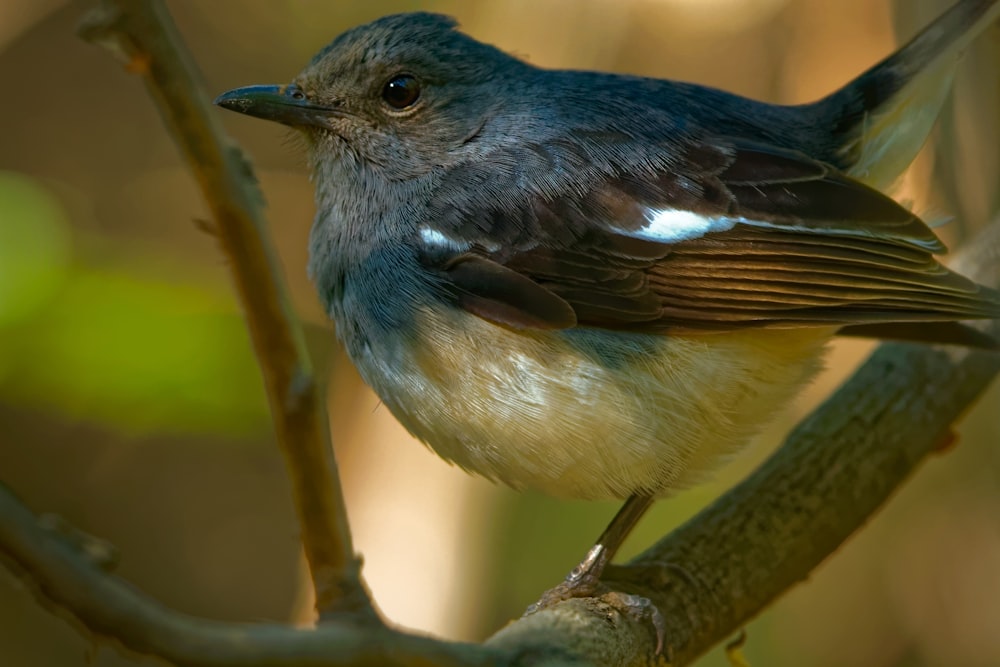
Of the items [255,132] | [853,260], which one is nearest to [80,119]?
[255,132]

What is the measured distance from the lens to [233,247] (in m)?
1.32

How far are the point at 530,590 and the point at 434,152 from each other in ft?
9.47

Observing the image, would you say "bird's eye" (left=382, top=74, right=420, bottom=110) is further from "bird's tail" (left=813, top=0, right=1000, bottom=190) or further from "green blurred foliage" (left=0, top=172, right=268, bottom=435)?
"bird's tail" (left=813, top=0, right=1000, bottom=190)

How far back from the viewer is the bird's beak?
3.11 meters

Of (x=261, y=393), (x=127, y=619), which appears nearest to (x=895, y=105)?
(x=261, y=393)

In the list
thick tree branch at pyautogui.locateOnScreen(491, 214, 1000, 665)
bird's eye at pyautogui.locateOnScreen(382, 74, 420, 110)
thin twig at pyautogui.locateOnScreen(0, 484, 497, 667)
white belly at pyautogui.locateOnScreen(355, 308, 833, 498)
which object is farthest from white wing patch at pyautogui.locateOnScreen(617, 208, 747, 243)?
thin twig at pyautogui.locateOnScreen(0, 484, 497, 667)

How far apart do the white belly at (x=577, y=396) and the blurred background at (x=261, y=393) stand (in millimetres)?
677

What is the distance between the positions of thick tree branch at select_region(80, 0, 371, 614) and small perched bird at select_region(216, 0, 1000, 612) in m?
1.46

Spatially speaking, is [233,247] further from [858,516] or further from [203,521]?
[203,521]

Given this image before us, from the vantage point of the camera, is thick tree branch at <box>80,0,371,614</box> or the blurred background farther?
the blurred background

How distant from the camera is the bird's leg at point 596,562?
294 centimetres

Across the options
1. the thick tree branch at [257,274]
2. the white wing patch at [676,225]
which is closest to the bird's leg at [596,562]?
the white wing patch at [676,225]

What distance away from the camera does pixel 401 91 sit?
3.28 meters

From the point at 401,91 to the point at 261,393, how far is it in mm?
1020
